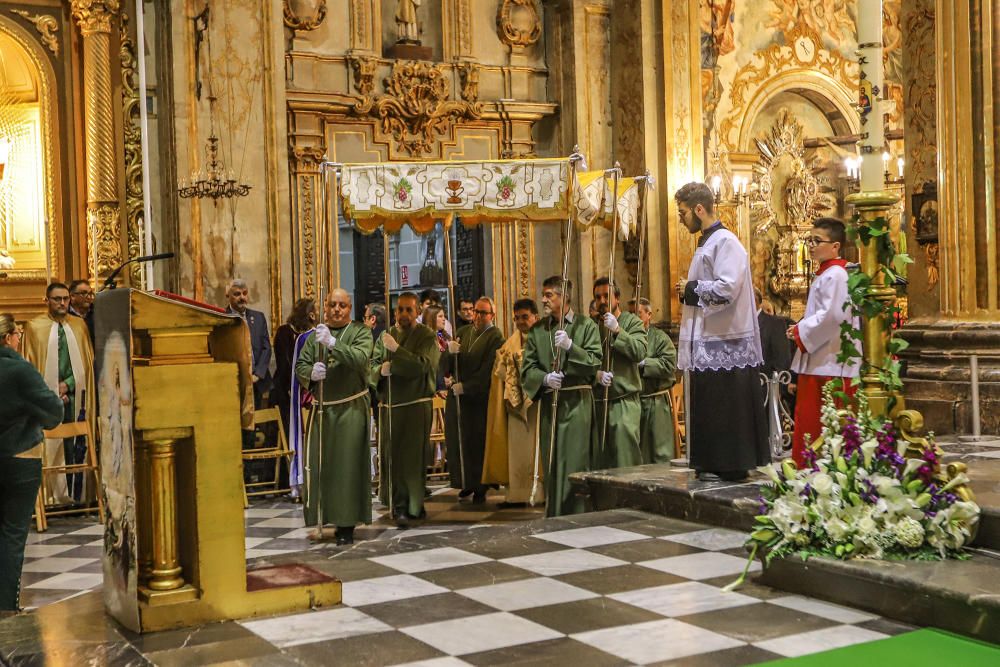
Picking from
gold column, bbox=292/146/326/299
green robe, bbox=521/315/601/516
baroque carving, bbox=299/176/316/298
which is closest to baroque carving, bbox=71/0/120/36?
gold column, bbox=292/146/326/299

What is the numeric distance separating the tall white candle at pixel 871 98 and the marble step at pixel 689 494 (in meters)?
1.44

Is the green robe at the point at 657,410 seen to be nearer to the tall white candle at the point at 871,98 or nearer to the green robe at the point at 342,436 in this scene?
the green robe at the point at 342,436

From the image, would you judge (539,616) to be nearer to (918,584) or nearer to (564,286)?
(918,584)

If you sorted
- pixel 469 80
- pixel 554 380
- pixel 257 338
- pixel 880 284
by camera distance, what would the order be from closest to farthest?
pixel 880 284 < pixel 554 380 < pixel 257 338 < pixel 469 80

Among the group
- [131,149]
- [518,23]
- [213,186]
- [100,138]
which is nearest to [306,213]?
[213,186]

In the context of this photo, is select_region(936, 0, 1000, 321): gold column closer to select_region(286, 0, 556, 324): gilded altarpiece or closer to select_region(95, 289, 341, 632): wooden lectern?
select_region(286, 0, 556, 324): gilded altarpiece

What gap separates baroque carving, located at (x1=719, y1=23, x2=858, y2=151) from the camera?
548 inches

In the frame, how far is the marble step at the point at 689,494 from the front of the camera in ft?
17.9

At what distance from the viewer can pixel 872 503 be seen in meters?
4.52

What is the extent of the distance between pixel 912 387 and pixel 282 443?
498 cm

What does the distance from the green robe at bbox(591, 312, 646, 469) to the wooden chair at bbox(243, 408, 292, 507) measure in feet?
9.14

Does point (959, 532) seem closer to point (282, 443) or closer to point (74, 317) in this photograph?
point (282, 443)

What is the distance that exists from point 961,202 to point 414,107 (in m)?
5.77

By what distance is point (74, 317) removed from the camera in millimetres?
9625
